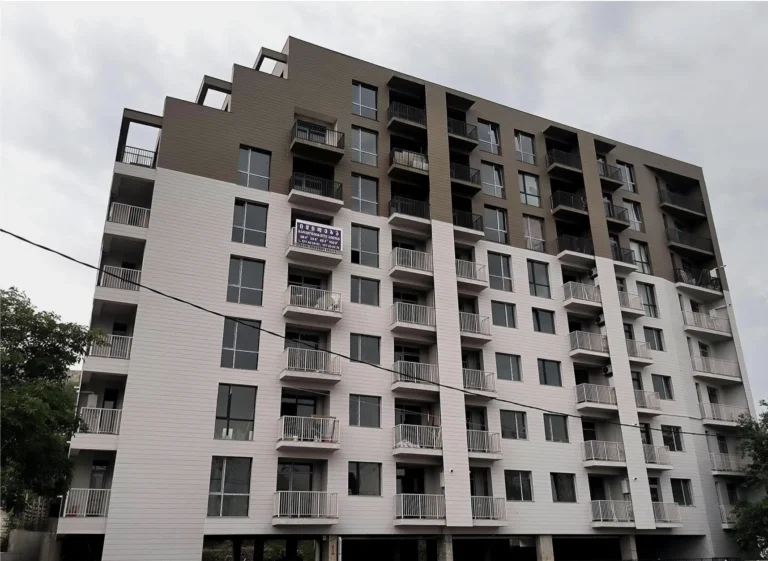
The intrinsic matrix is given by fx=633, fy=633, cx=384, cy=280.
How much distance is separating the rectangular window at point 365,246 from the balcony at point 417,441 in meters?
8.04

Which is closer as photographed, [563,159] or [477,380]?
[477,380]

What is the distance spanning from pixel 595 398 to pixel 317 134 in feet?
63.4

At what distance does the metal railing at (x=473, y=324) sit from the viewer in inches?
1209

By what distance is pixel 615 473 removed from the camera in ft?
104

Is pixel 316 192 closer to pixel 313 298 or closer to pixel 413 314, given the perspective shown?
pixel 313 298

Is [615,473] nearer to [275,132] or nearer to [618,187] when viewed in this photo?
[618,187]

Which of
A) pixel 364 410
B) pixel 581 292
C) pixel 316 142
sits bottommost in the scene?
pixel 364 410

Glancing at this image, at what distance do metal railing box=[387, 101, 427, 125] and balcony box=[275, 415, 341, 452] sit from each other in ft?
54.3

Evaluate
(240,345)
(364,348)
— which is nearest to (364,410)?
(364,348)

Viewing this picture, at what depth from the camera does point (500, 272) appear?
1332 inches

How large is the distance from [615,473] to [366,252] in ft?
54.5

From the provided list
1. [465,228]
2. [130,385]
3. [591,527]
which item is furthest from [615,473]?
[130,385]

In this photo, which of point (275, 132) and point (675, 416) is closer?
point (275, 132)

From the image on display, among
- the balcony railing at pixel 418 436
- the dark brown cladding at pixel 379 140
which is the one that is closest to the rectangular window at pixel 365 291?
the dark brown cladding at pixel 379 140
